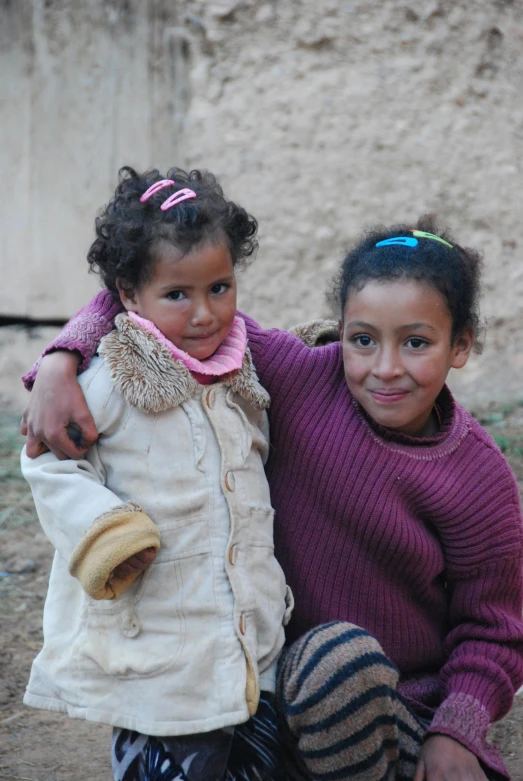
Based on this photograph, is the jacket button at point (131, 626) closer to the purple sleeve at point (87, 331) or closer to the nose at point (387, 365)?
the purple sleeve at point (87, 331)

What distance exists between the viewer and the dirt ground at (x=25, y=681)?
2.54 m

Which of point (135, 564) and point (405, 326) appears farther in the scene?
point (405, 326)

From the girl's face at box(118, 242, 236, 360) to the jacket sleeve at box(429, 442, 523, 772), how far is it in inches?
26.8

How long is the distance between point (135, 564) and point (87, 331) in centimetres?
52

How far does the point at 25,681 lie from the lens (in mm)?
2928

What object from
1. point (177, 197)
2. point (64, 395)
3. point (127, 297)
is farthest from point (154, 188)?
point (64, 395)

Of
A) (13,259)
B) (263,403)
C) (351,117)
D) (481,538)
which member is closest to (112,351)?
(263,403)

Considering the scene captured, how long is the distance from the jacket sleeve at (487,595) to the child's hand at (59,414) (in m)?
0.84

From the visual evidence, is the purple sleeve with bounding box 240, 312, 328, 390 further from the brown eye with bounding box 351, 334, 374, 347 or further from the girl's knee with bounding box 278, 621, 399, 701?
the girl's knee with bounding box 278, 621, 399, 701

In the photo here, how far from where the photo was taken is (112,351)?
1909mm

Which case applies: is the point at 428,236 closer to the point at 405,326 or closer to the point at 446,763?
the point at 405,326

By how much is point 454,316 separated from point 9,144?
388cm

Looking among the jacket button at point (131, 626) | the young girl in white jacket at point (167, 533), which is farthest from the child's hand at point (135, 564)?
the jacket button at point (131, 626)

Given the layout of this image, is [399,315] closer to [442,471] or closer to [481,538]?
[442,471]
